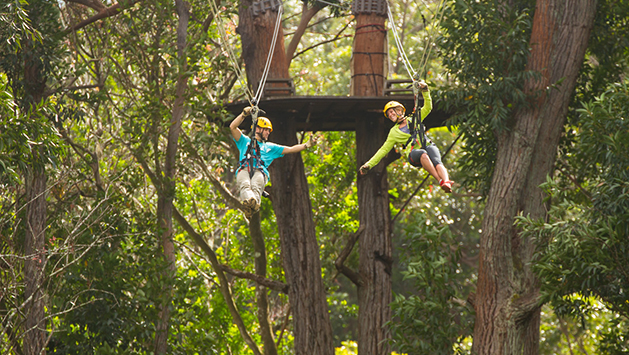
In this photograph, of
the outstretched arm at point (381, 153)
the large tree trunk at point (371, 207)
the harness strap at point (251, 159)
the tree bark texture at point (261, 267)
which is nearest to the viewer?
the outstretched arm at point (381, 153)

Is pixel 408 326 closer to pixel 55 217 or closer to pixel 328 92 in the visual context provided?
pixel 55 217

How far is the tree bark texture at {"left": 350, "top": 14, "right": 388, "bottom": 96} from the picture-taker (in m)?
11.5

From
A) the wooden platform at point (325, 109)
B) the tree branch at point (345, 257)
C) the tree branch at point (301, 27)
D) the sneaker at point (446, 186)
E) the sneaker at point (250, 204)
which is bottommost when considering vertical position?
the sneaker at point (250, 204)

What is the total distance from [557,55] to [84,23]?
7.08m

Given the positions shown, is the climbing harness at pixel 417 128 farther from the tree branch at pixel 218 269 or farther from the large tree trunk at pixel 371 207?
the tree branch at pixel 218 269

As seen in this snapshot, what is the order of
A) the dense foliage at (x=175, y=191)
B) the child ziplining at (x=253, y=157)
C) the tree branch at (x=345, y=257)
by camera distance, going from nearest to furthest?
1. the child ziplining at (x=253, y=157)
2. the dense foliage at (x=175, y=191)
3. the tree branch at (x=345, y=257)

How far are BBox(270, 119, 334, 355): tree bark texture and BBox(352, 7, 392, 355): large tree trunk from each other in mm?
699

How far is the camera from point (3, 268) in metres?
9.82

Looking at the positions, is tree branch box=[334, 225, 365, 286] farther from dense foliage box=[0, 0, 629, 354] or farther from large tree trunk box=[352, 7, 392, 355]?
dense foliage box=[0, 0, 629, 354]

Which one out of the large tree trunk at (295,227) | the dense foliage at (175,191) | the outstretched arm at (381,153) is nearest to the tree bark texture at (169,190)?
the dense foliage at (175,191)

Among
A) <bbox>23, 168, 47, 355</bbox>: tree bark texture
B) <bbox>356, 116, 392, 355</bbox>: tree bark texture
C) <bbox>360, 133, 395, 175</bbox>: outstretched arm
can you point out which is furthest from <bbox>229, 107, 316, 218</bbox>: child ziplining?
<bbox>356, 116, 392, 355</bbox>: tree bark texture

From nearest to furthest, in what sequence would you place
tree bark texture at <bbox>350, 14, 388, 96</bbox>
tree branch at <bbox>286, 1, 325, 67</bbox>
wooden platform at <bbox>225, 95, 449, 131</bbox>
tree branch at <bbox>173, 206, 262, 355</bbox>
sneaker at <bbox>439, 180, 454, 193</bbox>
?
sneaker at <bbox>439, 180, 454, 193</bbox> → wooden platform at <bbox>225, 95, 449, 131</bbox> → tree bark texture at <bbox>350, 14, 388, 96</bbox> → tree branch at <bbox>173, 206, 262, 355</bbox> → tree branch at <bbox>286, 1, 325, 67</bbox>

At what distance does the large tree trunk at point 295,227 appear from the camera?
11.1m

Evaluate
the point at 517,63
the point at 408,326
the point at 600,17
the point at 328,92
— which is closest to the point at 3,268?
the point at 408,326
